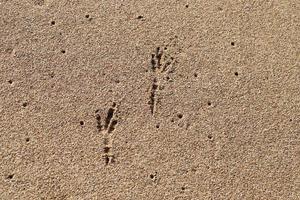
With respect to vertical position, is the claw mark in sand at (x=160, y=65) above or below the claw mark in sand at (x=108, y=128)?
above

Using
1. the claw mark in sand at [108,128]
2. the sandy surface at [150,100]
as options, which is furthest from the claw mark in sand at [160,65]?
the claw mark in sand at [108,128]

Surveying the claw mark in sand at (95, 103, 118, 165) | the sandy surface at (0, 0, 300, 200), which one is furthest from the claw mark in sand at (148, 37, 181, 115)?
the claw mark in sand at (95, 103, 118, 165)

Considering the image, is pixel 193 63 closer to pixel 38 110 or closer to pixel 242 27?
pixel 242 27

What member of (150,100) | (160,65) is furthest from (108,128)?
(160,65)

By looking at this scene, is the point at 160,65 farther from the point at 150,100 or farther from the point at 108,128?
the point at 108,128

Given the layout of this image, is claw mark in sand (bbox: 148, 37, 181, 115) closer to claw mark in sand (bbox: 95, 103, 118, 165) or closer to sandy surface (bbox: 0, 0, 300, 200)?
sandy surface (bbox: 0, 0, 300, 200)

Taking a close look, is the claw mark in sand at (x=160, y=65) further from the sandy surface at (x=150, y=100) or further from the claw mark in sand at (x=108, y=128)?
the claw mark in sand at (x=108, y=128)

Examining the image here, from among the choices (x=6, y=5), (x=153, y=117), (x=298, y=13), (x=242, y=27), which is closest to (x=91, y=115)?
(x=153, y=117)
